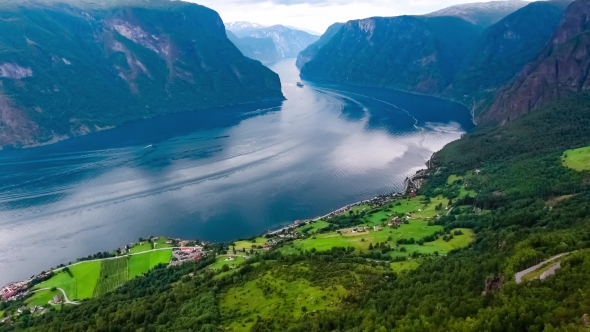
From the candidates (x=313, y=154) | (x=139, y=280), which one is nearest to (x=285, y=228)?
(x=139, y=280)

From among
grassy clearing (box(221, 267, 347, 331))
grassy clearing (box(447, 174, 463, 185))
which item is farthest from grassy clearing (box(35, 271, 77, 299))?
grassy clearing (box(447, 174, 463, 185))

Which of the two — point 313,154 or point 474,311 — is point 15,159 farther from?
point 474,311

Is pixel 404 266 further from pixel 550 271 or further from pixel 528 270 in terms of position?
pixel 550 271

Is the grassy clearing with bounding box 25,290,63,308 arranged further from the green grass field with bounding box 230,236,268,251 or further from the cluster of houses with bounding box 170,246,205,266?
the green grass field with bounding box 230,236,268,251

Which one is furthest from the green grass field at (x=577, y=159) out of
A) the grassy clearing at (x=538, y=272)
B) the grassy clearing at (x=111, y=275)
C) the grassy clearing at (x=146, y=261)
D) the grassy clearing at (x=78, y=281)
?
the grassy clearing at (x=78, y=281)

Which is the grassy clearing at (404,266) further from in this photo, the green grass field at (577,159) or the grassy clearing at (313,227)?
the green grass field at (577,159)

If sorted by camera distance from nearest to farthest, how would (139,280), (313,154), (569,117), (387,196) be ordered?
(139,280), (387,196), (569,117), (313,154)
